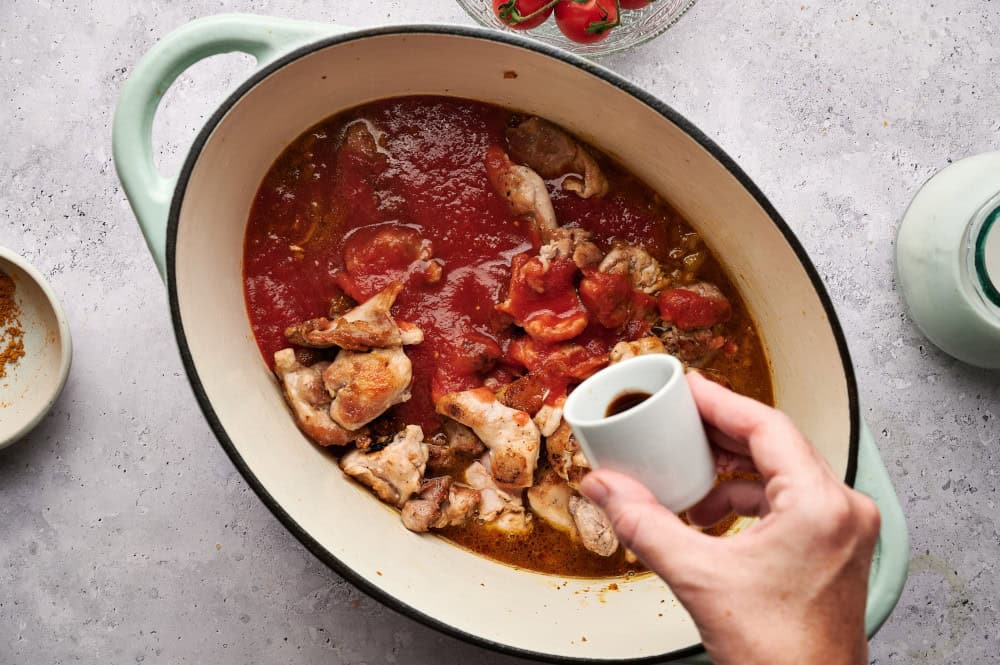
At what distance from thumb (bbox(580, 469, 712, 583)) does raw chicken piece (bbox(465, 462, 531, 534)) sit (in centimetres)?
78

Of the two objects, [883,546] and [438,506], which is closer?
[883,546]

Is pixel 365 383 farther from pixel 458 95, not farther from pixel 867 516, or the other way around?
pixel 867 516

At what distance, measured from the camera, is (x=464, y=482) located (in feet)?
7.75

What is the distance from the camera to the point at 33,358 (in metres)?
2.46

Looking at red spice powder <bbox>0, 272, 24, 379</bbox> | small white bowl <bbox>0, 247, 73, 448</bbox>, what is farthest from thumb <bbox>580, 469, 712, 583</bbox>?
red spice powder <bbox>0, 272, 24, 379</bbox>

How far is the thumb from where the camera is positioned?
141 cm

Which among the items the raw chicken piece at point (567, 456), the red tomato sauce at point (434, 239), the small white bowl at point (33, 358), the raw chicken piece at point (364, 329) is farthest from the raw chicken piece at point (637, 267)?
the small white bowl at point (33, 358)

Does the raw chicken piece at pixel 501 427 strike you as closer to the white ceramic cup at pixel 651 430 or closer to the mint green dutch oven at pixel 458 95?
the mint green dutch oven at pixel 458 95

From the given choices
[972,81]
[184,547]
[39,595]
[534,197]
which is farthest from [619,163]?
[39,595]

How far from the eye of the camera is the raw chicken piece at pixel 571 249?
2.21 metres

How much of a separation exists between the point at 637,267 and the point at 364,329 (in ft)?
2.52

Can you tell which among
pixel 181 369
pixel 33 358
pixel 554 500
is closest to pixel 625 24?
pixel 554 500

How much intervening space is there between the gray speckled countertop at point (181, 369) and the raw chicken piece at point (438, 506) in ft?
1.31

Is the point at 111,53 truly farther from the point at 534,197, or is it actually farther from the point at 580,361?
the point at 580,361
